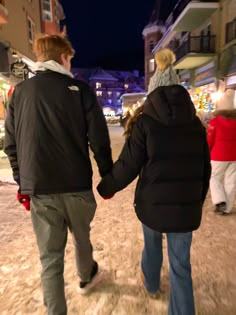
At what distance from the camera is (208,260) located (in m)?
3.31

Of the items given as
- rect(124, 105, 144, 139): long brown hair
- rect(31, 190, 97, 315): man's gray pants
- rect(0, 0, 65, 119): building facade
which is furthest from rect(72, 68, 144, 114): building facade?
rect(31, 190, 97, 315): man's gray pants

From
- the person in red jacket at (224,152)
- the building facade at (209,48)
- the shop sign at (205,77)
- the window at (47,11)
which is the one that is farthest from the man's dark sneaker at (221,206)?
the window at (47,11)

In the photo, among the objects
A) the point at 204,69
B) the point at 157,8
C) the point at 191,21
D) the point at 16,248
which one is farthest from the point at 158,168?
the point at 157,8

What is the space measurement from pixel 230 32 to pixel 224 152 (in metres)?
11.2

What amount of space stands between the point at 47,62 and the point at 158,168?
1071mm

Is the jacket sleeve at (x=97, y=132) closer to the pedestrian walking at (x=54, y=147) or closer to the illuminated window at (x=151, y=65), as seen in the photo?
the pedestrian walking at (x=54, y=147)

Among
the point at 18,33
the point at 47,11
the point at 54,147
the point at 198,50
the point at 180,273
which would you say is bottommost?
the point at 180,273

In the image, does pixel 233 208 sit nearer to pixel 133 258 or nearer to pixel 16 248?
pixel 133 258

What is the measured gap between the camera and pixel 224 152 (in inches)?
179

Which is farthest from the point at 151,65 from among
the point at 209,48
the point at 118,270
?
the point at 118,270

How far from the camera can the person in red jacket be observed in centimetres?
445

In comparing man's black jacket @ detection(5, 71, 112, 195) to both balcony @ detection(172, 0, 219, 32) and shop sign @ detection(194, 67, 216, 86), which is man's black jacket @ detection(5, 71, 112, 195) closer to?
shop sign @ detection(194, 67, 216, 86)

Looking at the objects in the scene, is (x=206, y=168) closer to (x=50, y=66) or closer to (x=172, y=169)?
(x=172, y=169)

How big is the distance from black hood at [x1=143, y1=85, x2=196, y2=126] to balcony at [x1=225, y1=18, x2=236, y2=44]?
1278 centimetres
